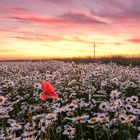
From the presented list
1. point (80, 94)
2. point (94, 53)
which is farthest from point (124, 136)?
point (94, 53)

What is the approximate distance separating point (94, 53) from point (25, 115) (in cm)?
3145

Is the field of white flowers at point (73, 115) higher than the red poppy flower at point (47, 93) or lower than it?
lower

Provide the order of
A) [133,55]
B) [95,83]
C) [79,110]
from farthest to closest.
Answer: [133,55], [95,83], [79,110]

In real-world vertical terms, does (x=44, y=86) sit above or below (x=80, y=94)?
above

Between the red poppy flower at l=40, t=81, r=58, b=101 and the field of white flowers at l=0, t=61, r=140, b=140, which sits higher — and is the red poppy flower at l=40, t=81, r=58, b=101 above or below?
above

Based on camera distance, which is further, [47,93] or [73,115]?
[73,115]

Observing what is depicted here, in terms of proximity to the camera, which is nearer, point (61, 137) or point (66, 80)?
point (61, 137)

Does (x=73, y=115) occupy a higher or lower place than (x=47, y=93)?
lower

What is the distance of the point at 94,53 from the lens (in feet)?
128

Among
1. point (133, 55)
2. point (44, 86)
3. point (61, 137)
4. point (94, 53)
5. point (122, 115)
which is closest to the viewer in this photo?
point (44, 86)

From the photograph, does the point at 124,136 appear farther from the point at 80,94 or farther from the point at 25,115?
the point at 80,94

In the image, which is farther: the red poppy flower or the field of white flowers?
the field of white flowers

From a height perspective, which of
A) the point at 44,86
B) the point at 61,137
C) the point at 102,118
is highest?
the point at 44,86

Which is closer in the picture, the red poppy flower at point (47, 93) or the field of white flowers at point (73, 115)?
the red poppy flower at point (47, 93)
